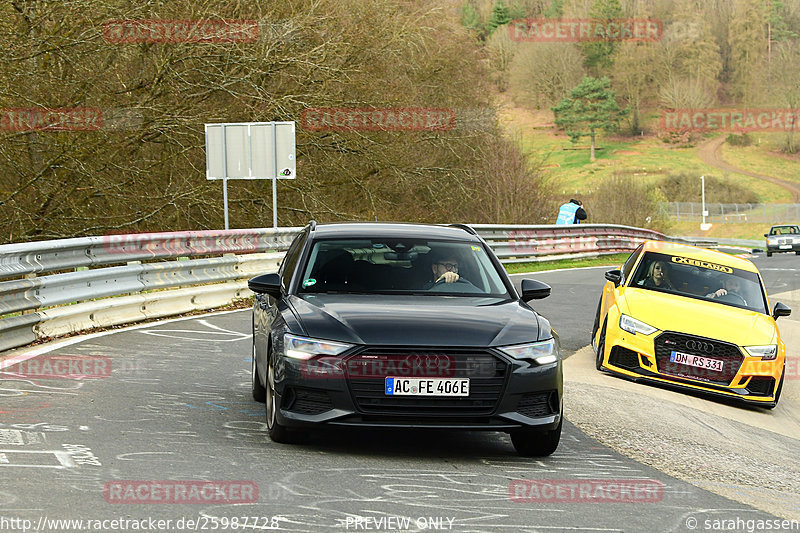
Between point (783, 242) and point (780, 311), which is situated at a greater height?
point (780, 311)

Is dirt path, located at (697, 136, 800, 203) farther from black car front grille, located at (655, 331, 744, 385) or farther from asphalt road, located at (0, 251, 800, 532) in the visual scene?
asphalt road, located at (0, 251, 800, 532)

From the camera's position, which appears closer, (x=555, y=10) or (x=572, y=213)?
(x=572, y=213)

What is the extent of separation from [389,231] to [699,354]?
4.42 meters

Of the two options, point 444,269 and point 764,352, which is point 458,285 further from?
point 764,352

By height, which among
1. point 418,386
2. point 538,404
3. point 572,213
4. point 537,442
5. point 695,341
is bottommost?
point 572,213

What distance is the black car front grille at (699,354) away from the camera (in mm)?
11352

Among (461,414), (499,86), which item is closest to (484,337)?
(461,414)

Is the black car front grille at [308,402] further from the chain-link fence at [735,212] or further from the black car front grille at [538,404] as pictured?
the chain-link fence at [735,212]

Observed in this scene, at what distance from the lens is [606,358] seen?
1177cm

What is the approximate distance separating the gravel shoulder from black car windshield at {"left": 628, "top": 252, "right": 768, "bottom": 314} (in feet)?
4.37

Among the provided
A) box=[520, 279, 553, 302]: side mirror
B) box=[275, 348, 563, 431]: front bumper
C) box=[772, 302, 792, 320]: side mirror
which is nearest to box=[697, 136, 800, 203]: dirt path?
box=[772, 302, 792, 320]: side mirror

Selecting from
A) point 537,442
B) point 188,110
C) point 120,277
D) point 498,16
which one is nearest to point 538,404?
point 537,442

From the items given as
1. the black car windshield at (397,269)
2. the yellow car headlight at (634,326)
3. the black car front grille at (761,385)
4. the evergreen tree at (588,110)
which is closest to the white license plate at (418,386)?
the black car windshield at (397,269)

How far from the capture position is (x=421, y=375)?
6.60 metres
